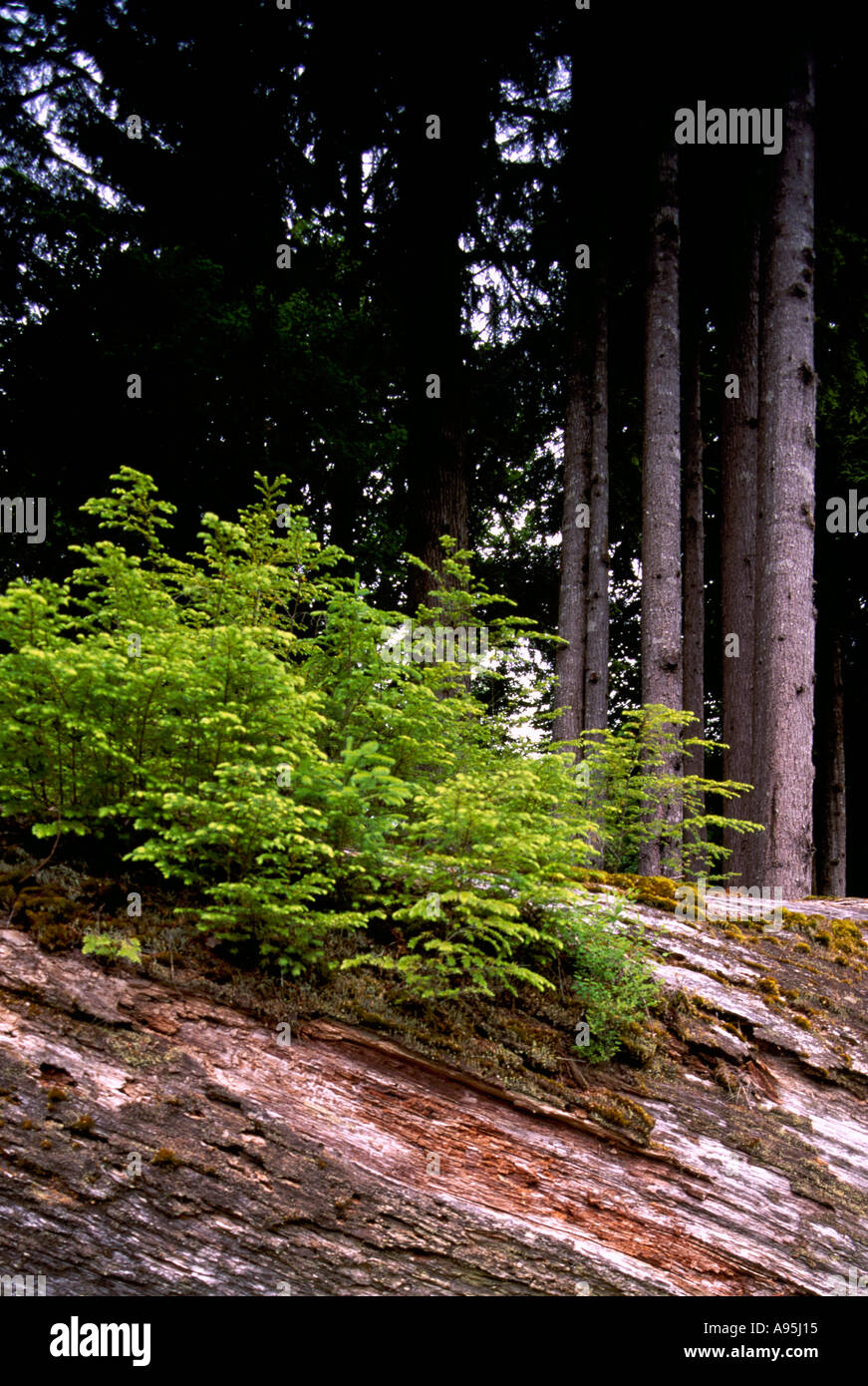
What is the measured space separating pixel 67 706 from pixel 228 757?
2.35 feet

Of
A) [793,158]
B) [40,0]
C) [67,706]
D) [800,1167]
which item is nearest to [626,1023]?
[800,1167]

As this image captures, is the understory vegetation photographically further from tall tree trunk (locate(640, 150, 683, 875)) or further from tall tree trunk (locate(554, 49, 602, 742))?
tall tree trunk (locate(554, 49, 602, 742))

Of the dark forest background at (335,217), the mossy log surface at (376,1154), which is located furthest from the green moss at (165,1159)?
the dark forest background at (335,217)

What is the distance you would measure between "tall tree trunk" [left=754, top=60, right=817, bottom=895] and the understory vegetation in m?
3.94

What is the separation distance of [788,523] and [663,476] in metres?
1.85

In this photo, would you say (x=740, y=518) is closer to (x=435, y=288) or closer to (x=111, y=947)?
(x=435, y=288)

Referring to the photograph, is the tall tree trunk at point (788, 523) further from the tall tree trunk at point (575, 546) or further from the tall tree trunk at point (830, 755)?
the tall tree trunk at point (830, 755)

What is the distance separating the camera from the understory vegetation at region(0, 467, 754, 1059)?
126 inches

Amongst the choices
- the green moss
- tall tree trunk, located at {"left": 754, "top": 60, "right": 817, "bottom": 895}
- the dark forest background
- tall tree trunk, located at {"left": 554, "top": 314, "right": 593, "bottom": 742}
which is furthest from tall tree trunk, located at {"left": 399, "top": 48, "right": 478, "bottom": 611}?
the green moss

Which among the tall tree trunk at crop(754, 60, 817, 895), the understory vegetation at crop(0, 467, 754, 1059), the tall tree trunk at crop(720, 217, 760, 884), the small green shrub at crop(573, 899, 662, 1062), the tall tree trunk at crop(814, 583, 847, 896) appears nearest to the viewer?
the understory vegetation at crop(0, 467, 754, 1059)

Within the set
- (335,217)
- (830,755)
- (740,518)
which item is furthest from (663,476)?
(830,755)

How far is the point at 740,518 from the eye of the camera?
10.9 m

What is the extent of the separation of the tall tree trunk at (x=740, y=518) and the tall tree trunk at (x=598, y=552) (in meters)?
1.72
